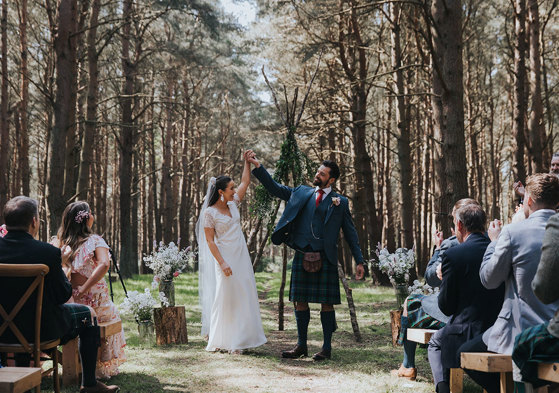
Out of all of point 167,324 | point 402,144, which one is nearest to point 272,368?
point 167,324

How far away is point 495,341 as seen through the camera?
372 cm

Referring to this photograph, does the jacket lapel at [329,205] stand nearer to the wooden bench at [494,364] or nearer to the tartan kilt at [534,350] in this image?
the wooden bench at [494,364]

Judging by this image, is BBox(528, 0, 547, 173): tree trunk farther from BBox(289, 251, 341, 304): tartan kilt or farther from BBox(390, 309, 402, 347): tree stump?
BBox(289, 251, 341, 304): tartan kilt

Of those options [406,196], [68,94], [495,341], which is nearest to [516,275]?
[495,341]

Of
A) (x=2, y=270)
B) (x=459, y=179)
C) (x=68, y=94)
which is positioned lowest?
(x=2, y=270)

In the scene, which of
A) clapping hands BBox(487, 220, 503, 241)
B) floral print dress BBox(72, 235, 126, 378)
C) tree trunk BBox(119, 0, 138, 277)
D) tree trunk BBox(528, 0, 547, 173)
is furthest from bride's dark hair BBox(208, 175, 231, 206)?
tree trunk BBox(119, 0, 138, 277)

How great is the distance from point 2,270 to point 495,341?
134 inches

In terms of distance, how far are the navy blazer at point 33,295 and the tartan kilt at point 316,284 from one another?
2.89m

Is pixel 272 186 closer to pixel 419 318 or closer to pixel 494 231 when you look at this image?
pixel 419 318

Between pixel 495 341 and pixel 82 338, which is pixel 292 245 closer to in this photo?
pixel 82 338

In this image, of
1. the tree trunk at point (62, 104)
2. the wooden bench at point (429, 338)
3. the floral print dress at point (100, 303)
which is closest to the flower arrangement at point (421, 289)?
the wooden bench at point (429, 338)

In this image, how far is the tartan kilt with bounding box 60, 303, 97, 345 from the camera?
4.61 metres

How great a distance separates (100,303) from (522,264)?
382cm

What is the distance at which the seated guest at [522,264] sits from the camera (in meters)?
3.48
